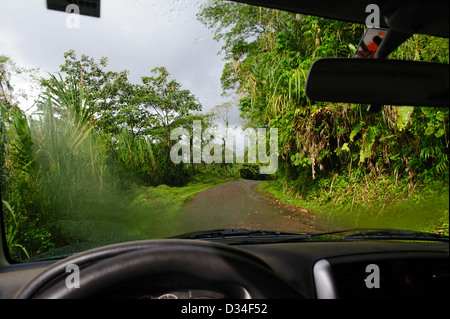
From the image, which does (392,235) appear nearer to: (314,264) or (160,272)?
(314,264)

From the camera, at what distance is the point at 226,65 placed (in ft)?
11.3

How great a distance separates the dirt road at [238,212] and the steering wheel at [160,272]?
8.43 feet

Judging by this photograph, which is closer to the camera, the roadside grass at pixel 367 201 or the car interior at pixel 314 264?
the car interior at pixel 314 264

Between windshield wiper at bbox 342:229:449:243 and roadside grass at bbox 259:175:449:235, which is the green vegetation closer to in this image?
roadside grass at bbox 259:175:449:235

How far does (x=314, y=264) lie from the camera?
4.09 feet

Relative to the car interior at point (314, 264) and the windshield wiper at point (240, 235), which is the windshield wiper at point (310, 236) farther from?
the car interior at point (314, 264)

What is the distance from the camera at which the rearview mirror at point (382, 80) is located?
0.96m

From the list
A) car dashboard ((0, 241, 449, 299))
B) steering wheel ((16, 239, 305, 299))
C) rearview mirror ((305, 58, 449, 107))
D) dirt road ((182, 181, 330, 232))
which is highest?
rearview mirror ((305, 58, 449, 107))

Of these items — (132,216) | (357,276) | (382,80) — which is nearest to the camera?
(382,80)

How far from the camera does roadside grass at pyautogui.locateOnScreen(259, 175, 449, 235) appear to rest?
3034 mm

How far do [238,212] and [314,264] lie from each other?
97.7 inches

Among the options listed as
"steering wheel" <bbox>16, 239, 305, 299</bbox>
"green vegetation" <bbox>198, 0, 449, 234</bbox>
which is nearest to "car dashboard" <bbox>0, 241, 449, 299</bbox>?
"steering wheel" <bbox>16, 239, 305, 299</bbox>

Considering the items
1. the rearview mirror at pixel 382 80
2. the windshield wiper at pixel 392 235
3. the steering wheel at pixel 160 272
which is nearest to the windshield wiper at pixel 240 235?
the windshield wiper at pixel 392 235

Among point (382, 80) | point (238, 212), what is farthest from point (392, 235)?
point (238, 212)
